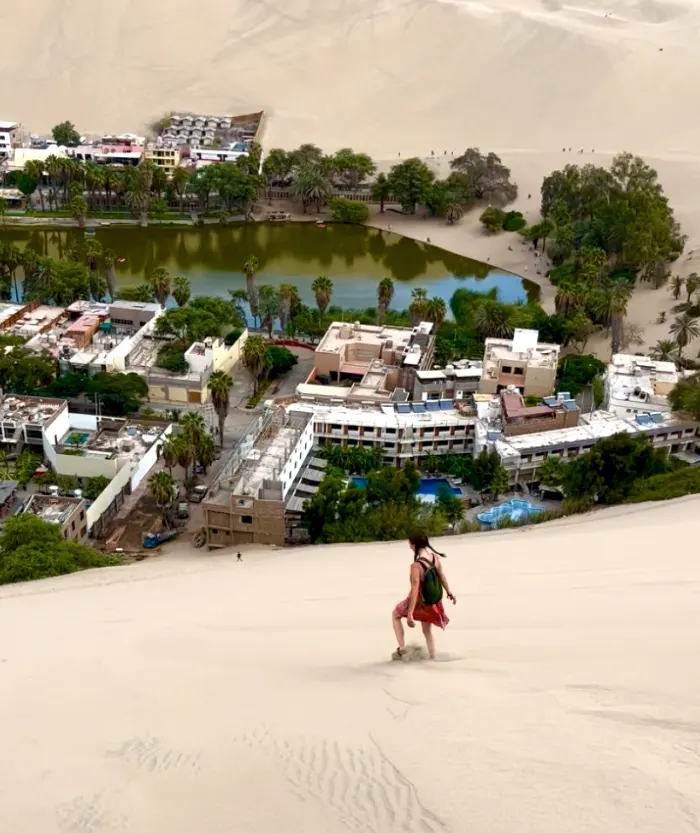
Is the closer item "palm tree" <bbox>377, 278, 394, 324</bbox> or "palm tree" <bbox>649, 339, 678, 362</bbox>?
"palm tree" <bbox>649, 339, 678, 362</bbox>

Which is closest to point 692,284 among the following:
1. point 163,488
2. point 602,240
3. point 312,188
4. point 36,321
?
point 602,240

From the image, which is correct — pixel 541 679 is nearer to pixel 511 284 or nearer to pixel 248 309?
pixel 248 309

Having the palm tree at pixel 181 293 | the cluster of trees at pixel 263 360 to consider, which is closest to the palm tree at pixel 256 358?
the cluster of trees at pixel 263 360

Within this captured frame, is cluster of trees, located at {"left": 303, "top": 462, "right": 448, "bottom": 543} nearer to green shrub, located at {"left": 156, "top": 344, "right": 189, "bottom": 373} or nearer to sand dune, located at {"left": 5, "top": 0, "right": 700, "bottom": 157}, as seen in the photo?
green shrub, located at {"left": 156, "top": 344, "right": 189, "bottom": 373}

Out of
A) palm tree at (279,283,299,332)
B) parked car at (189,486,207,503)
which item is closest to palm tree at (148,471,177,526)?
parked car at (189,486,207,503)

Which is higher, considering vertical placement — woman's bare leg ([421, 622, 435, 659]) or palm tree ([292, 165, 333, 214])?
palm tree ([292, 165, 333, 214])

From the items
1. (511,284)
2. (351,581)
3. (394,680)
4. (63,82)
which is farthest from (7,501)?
(63,82)
